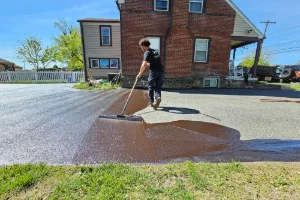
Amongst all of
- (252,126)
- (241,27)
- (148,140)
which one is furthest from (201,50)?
(148,140)

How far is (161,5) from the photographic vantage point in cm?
970

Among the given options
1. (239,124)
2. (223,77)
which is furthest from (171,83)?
(239,124)

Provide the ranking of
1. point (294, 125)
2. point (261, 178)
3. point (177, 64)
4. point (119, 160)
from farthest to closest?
point (177, 64), point (294, 125), point (119, 160), point (261, 178)

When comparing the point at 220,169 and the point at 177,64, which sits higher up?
the point at 177,64

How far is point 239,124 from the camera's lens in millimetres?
4039

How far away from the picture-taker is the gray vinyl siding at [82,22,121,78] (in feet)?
48.4

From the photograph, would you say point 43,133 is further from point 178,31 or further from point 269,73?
point 269,73

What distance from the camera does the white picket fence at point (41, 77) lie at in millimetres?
16500

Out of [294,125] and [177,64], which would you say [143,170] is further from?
[177,64]

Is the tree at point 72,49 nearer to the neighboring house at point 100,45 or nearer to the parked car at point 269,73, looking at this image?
the neighboring house at point 100,45

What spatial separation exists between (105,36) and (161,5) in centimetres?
715

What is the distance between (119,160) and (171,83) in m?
8.17

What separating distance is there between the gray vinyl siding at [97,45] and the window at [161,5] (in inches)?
237

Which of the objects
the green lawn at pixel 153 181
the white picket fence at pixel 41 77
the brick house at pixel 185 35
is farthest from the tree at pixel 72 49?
the green lawn at pixel 153 181
